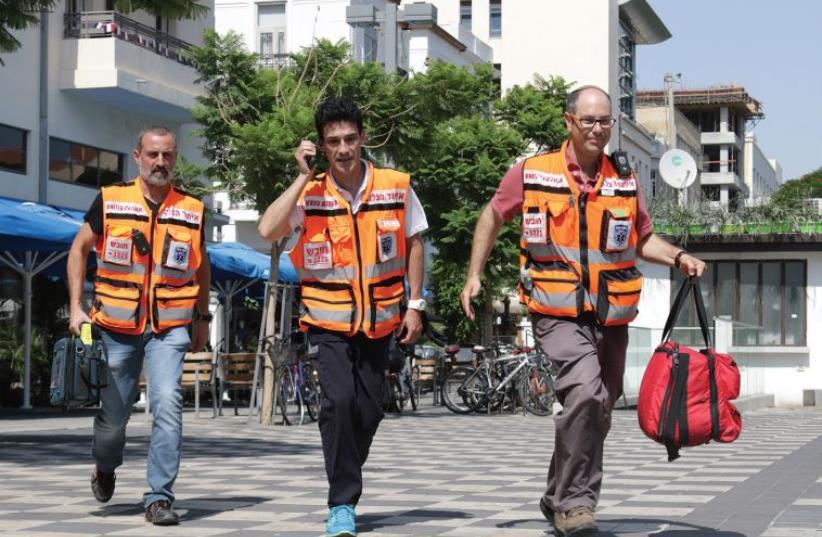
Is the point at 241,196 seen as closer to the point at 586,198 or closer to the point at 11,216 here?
the point at 11,216

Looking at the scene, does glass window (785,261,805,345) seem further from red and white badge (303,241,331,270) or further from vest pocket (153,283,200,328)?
red and white badge (303,241,331,270)

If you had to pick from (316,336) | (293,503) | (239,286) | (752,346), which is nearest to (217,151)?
(239,286)

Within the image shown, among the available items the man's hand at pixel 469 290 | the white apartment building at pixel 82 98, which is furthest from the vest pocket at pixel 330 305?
the white apartment building at pixel 82 98

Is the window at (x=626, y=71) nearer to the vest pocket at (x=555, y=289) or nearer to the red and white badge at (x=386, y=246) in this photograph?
the red and white badge at (x=386, y=246)

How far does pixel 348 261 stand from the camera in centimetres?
749

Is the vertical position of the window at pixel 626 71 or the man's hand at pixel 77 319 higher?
the window at pixel 626 71

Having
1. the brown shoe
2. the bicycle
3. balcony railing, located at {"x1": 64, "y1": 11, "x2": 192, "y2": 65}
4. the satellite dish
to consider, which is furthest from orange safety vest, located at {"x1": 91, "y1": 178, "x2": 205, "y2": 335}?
the satellite dish

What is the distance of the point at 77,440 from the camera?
53.8 ft

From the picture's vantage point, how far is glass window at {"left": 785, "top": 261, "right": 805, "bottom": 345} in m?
30.5

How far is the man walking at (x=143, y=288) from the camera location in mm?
8398

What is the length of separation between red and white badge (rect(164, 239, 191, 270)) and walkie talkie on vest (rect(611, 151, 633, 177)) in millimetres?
2382

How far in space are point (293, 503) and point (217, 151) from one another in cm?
1470

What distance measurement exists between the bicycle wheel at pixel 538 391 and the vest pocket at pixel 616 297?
1725cm

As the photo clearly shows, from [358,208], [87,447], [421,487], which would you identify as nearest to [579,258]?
[358,208]
